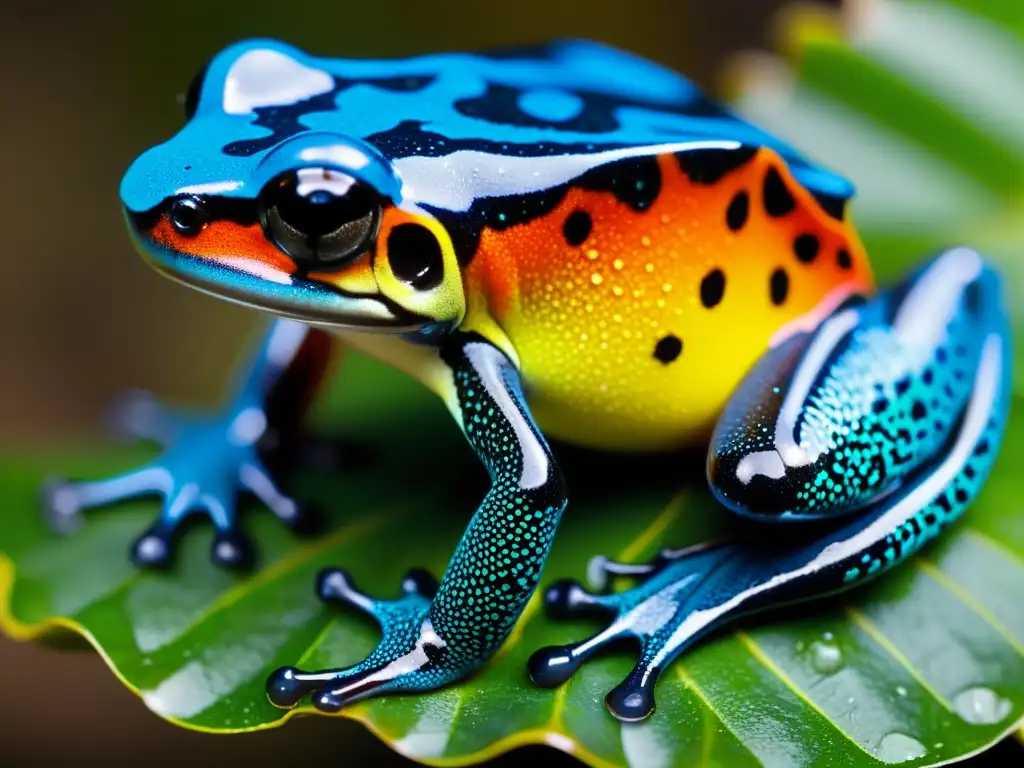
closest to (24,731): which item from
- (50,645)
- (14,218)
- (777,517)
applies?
(50,645)

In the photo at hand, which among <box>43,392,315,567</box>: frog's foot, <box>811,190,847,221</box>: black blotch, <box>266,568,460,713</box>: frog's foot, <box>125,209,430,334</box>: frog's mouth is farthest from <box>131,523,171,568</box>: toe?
<box>811,190,847,221</box>: black blotch

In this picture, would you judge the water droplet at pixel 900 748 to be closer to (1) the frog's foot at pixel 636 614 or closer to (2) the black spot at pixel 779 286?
(1) the frog's foot at pixel 636 614

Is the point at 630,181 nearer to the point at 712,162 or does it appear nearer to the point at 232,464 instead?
the point at 712,162

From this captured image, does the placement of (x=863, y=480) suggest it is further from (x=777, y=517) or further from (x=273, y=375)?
(x=273, y=375)

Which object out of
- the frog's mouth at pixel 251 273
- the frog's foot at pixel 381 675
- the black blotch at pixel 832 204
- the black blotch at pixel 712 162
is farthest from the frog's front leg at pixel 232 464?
the black blotch at pixel 832 204

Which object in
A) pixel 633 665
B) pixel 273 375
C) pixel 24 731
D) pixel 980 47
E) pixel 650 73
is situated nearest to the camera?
pixel 633 665

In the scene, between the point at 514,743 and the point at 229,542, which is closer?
the point at 514,743
